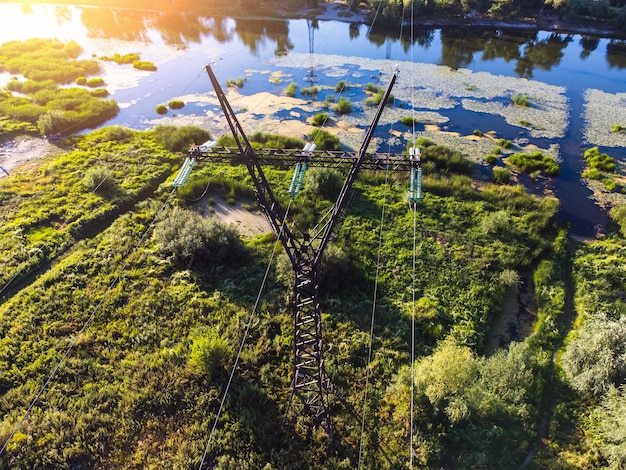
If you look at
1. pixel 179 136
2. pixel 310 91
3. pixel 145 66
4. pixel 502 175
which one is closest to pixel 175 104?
pixel 179 136

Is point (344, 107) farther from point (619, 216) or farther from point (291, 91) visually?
point (619, 216)

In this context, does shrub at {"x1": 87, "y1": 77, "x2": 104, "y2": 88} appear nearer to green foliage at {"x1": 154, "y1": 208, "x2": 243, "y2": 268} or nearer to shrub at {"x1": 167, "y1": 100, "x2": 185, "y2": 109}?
shrub at {"x1": 167, "y1": 100, "x2": 185, "y2": 109}

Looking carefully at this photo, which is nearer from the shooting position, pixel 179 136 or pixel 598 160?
pixel 598 160

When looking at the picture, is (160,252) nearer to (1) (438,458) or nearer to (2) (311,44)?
(1) (438,458)

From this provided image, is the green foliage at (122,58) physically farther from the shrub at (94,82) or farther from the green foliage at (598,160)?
the green foliage at (598,160)

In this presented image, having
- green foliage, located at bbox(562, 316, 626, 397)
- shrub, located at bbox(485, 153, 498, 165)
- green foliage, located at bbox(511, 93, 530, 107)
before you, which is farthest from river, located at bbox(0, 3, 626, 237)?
green foliage, located at bbox(562, 316, 626, 397)
